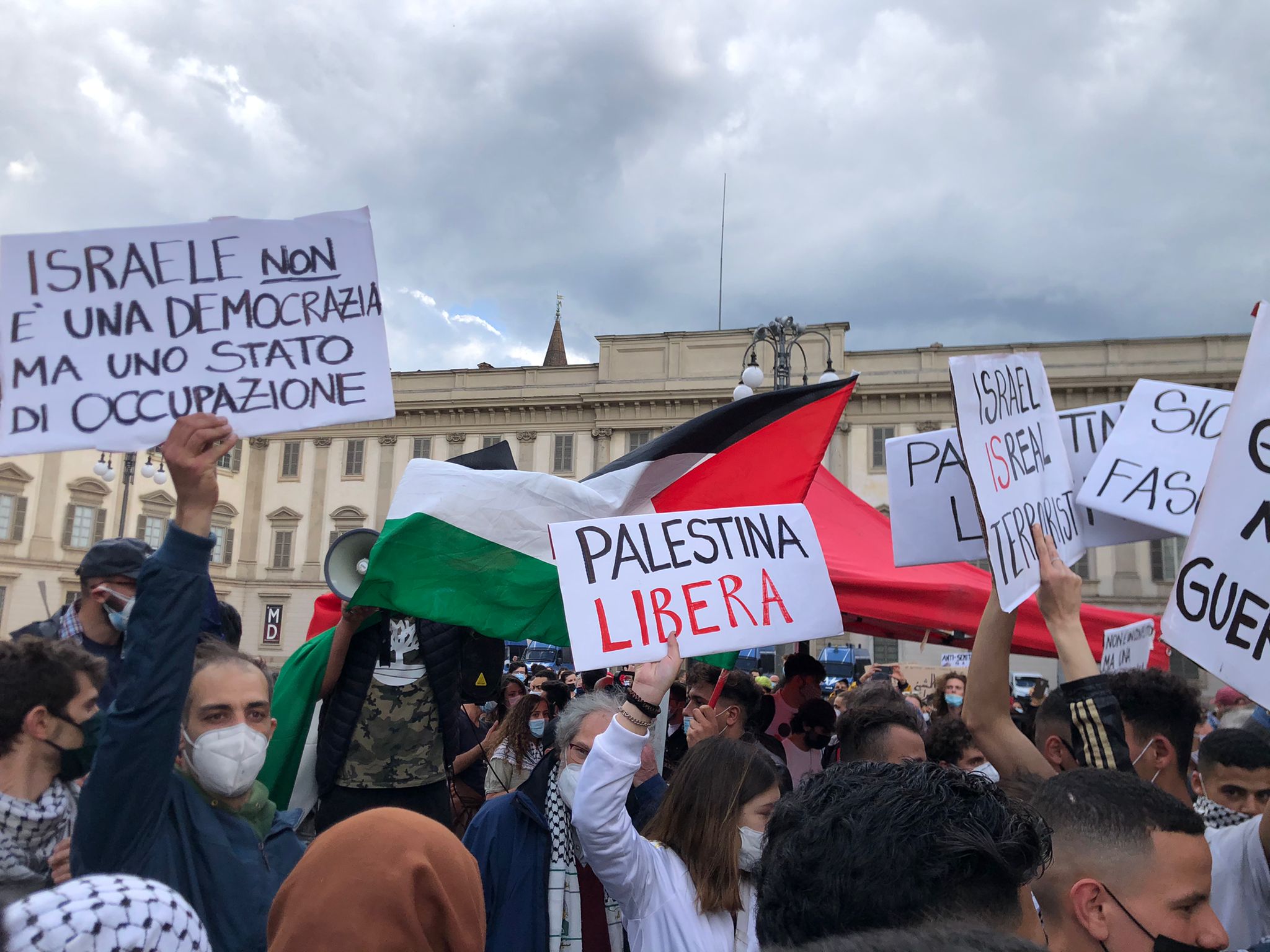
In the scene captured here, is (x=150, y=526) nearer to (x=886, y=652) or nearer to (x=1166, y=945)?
(x=886, y=652)

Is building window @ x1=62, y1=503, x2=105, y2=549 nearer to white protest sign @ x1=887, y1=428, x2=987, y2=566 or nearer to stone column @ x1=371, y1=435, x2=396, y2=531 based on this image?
stone column @ x1=371, y1=435, x2=396, y2=531

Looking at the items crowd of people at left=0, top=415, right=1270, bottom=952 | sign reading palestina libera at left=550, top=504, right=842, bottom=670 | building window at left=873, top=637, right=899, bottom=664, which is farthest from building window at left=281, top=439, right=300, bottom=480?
sign reading palestina libera at left=550, top=504, right=842, bottom=670

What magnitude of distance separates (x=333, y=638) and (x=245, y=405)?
5.31 ft

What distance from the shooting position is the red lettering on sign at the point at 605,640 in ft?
9.85

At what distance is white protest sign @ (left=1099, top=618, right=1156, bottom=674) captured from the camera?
4734 mm

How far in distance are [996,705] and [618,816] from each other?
5.03 feet

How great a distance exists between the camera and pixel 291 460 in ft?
141

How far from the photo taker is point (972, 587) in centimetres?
586

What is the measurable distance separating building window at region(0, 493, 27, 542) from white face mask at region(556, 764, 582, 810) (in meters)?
39.4

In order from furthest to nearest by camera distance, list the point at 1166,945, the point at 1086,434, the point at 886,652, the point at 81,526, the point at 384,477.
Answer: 1. the point at 384,477
2. the point at 81,526
3. the point at 886,652
4. the point at 1086,434
5. the point at 1166,945

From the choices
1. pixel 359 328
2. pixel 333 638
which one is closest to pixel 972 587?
pixel 333 638

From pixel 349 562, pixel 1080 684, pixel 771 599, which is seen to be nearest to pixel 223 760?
pixel 771 599

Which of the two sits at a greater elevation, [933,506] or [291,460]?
[291,460]

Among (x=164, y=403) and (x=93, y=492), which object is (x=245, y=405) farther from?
(x=93, y=492)
